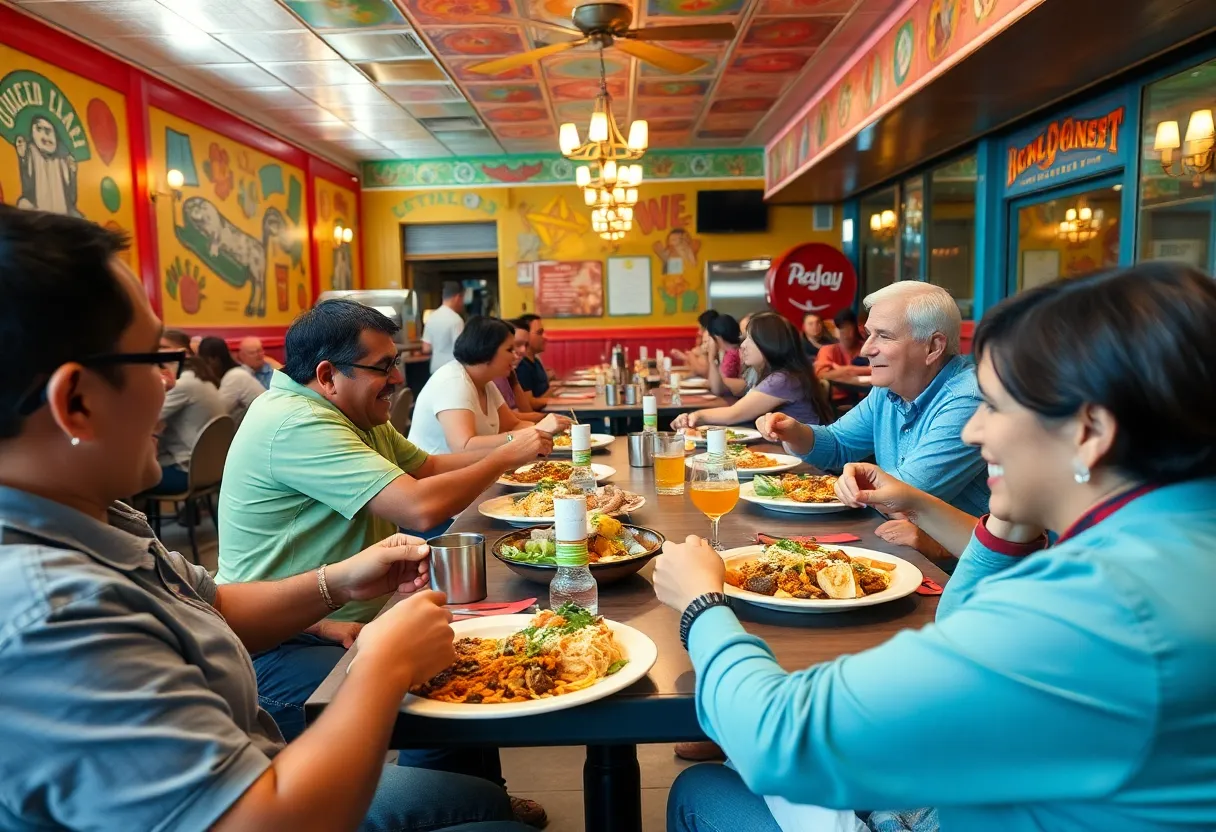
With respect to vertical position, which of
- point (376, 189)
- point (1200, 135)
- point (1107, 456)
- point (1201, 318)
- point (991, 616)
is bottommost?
point (991, 616)

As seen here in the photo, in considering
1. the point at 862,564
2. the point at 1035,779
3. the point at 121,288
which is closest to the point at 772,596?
the point at 862,564

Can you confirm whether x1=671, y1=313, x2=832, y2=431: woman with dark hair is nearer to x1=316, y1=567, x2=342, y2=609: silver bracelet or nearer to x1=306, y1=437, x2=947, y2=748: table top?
x1=306, y1=437, x2=947, y2=748: table top

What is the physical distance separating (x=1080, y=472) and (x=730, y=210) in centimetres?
1098

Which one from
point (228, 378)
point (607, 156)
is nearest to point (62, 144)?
point (228, 378)

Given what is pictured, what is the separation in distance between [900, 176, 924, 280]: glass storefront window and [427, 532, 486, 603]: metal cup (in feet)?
25.6

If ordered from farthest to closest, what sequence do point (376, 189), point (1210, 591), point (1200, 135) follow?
1. point (376, 189)
2. point (1200, 135)
3. point (1210, 591)

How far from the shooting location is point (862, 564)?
1.73 metres

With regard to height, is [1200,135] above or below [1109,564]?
above

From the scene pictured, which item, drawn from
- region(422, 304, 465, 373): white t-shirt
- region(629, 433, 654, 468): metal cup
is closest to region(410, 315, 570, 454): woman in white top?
region(629, 433, 654, 468): metal cup

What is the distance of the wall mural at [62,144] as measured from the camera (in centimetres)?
514

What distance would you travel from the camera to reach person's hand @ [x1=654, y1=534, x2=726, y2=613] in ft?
4.10

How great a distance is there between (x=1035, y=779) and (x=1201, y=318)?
48 cm

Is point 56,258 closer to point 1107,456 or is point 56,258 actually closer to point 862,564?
point 1107,456

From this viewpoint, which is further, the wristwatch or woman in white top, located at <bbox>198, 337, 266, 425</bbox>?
woman in white top, located at <bbox>198, 337, 266, 425</bbox>
